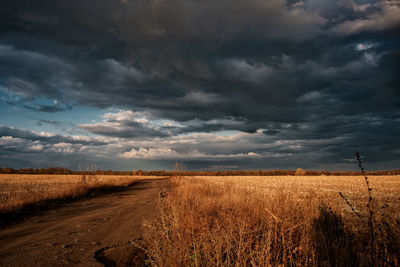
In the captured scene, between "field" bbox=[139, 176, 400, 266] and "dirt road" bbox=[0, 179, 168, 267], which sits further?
"dirt road" bbox=[0, 179, 168, 267]

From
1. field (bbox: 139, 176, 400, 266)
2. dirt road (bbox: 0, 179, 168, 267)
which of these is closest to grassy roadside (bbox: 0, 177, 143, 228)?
dirt road (bbox: 0, 179, 168, 267)

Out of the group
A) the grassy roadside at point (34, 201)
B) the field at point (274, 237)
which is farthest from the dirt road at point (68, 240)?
the grassy roadside at point (34, 201)

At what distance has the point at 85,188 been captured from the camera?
1644 cm

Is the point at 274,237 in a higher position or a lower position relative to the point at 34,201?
higher

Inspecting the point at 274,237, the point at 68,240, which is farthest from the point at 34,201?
the point at 274,237

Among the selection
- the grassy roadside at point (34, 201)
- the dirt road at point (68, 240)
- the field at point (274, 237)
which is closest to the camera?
the field at point (274, 237)

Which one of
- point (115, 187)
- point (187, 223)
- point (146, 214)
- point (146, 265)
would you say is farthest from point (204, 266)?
point (115, 187)

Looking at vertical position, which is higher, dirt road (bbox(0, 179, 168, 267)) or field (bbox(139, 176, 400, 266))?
field (bbox(139, 176, 400, 266))

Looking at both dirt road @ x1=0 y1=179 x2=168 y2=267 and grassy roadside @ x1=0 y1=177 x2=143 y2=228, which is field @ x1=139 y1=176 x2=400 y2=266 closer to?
dirt road @ x1=0 y1=179 x2=168 y2=267

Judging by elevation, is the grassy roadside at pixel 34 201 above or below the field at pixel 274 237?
below

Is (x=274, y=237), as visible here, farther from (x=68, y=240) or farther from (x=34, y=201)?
(x=34, y=201)

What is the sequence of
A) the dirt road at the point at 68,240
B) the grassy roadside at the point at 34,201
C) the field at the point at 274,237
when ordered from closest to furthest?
the field at the point at 274,237, the dirt road at the point at 68,240, the grassy roadside at the point at 34,201

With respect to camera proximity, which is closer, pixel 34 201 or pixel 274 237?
pixel 274 237

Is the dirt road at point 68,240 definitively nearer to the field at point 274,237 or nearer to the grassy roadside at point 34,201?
the field at point 274,237
